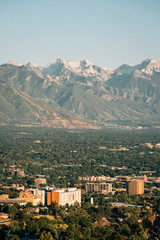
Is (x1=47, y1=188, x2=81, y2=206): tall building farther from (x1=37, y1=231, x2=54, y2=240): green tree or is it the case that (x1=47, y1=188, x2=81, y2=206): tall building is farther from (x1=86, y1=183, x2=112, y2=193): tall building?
(x1=37, y1=231, x2=54, y2=240): green tree

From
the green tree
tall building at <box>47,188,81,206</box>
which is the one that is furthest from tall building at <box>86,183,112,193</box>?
the green tree

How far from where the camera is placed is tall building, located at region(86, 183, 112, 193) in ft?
400

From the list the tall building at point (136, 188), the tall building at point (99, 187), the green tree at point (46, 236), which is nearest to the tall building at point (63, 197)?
the tall building at point (136, 188)

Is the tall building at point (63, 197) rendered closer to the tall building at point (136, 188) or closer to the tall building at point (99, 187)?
the tall building at point (136, 188)

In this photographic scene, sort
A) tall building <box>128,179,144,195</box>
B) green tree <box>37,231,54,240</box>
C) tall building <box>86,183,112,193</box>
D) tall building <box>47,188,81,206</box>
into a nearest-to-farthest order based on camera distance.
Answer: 1. green tree <box>37,231,54,240</box>
2. tall building <box>47,188,81,206</box>
3. tall building <box>128,179,144,195</box>
4. tall building <box>86,183,112,193</box>

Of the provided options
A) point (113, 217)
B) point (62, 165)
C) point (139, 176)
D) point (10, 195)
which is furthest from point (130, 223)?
point (62, 165)

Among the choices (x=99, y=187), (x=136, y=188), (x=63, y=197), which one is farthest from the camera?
(x=99, y=187)

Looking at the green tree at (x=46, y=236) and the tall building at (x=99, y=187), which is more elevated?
the tall building at (x=99, y=187)

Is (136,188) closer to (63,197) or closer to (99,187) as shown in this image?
(99,187)

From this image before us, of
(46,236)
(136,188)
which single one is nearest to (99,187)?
(136,188)

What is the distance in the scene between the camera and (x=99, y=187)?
122812 millimetres

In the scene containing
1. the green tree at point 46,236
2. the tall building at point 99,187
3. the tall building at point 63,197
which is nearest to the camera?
the green tree at point 46,236

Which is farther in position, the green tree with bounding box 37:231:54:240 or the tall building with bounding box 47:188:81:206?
the tall building with bounding box 47:188:81:206

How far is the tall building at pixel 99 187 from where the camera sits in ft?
400
